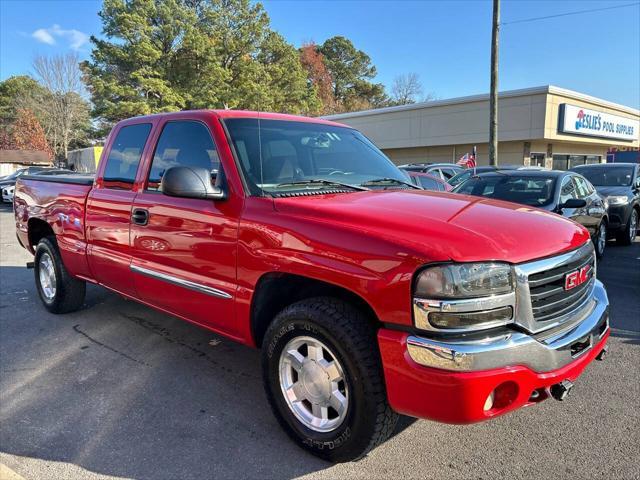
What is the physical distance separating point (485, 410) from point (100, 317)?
14.4 ft

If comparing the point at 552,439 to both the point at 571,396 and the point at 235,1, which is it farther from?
the point at 235,1

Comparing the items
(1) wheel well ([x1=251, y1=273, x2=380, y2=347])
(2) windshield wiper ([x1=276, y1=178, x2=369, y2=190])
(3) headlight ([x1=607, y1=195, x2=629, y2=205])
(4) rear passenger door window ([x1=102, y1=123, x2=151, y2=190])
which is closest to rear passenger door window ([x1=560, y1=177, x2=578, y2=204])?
(3) headlight ([x1=607, y1=195, x2=629, y2=205])

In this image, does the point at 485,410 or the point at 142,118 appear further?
the point at 142,118

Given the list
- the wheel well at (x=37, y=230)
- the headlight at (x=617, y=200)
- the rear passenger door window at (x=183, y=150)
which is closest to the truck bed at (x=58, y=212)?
the wheel well at (x=37, y=230)

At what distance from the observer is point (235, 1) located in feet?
123

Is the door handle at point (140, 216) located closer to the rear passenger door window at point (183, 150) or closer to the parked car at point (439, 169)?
the rear passenger door window at point (183, 150)

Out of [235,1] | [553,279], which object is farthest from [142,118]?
[235,1]

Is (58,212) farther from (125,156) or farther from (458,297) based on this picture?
(458,297)

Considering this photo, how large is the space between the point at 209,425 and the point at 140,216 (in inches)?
65.5

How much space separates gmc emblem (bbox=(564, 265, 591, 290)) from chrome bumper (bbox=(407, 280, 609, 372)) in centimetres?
21

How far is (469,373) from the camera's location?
7.07ft

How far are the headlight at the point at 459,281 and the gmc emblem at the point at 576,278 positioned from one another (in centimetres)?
62

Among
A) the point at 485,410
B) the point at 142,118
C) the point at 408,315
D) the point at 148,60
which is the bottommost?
the point at 485,410

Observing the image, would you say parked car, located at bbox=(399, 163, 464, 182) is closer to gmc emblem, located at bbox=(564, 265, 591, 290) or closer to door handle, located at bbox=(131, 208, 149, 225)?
door handle, located at bbox=(131, 208, 149, 225)
